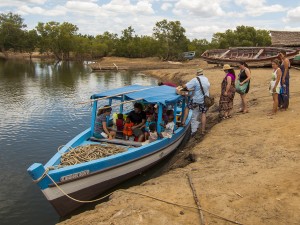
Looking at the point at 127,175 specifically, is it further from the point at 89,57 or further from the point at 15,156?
the point at 89,57

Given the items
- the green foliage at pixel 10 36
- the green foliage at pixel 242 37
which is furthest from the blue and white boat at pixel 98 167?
the green foliage at pixel 10 36

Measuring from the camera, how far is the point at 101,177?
306 inches

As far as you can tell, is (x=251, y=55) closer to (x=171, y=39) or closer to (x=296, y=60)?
(x=296, y=60)

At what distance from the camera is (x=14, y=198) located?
26.4 feet

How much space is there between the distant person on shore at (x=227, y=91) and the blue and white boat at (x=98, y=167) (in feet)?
6.17

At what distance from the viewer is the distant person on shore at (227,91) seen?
1089 cm

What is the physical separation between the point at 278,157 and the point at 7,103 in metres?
17.3

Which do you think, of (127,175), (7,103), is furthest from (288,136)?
(7,103)

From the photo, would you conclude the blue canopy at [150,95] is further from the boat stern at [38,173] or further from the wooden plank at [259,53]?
the wooden plank at [259,53]

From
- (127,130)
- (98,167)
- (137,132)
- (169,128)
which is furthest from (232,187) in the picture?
(127,130)

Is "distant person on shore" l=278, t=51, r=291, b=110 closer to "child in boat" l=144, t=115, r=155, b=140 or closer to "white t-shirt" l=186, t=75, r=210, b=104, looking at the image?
"white t-shirt" l=186, t=75, r=210, b=104

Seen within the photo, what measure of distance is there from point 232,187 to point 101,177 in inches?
128

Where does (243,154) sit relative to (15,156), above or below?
above

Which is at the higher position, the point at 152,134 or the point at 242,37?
the point at 242,37
